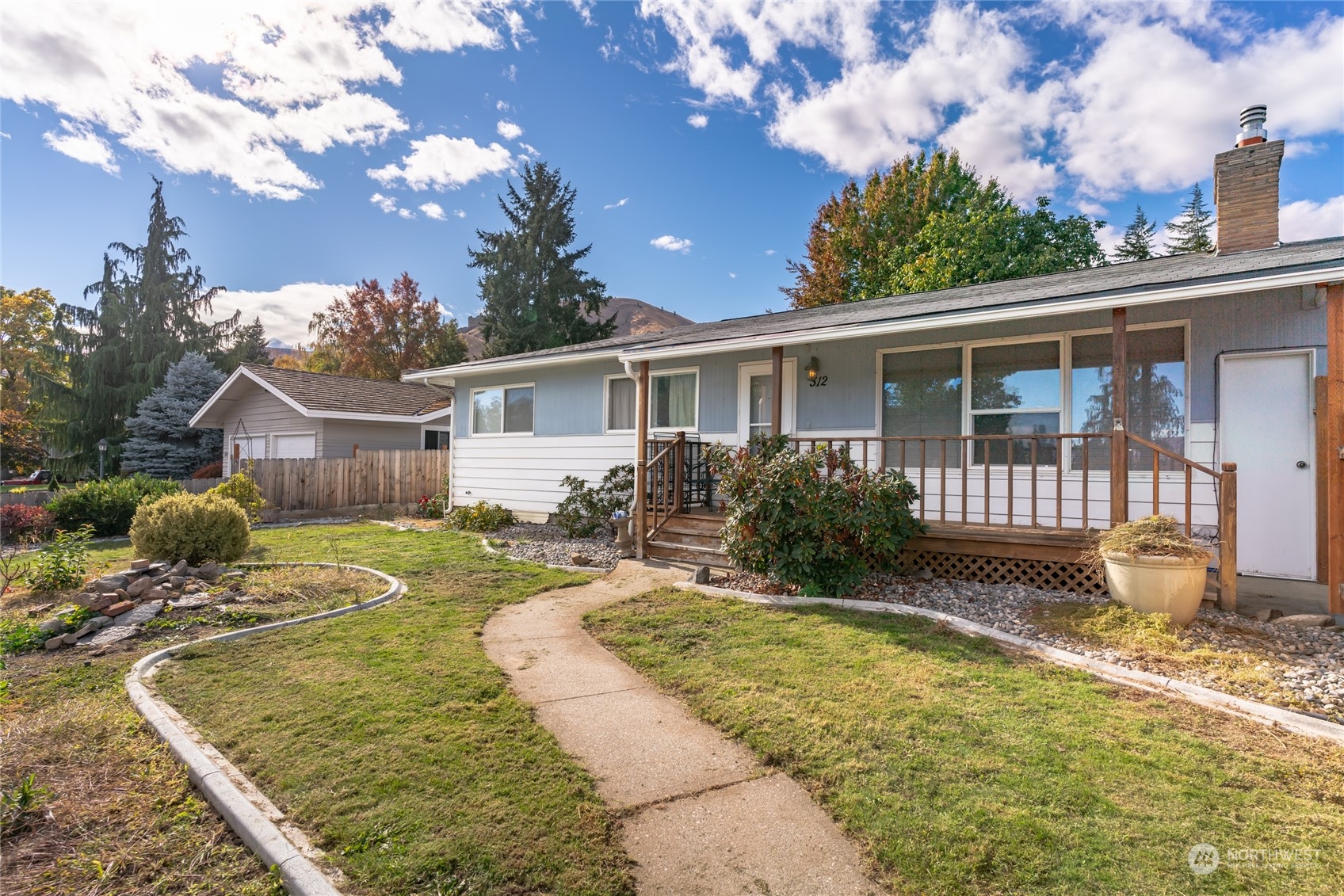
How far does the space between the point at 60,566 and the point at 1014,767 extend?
8450 millimetres

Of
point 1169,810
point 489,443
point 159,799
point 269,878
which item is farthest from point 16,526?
point 1169,810

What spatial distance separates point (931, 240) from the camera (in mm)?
20891

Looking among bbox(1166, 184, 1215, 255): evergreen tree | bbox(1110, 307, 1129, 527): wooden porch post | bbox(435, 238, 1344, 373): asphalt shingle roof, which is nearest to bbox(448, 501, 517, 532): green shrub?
bbox(435, 238, 1344, 373): asphalt shingle roof

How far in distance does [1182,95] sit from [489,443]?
1299 cm

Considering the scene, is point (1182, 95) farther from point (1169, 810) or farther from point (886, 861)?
point (886, 861)

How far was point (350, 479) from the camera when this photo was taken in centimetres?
1512

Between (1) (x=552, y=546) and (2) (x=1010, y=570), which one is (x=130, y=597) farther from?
(2) (x=1010, y=570)

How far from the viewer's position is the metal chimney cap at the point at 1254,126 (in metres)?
7.51

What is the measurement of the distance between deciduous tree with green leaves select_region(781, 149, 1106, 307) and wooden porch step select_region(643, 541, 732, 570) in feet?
50.5

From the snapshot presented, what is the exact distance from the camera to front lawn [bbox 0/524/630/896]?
2.15 meters

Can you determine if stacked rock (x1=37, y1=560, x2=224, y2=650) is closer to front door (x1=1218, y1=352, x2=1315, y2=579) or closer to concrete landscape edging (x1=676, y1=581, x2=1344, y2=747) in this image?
concrete landscape edging (x1=676, y1=581, x2=1344, y2=747)

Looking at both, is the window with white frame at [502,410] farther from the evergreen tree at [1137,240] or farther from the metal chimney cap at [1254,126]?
the evergreen tree at [1137,240]

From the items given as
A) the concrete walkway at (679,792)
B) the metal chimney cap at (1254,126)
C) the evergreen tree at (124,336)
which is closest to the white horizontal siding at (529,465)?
the concrete walkway at (679,792)

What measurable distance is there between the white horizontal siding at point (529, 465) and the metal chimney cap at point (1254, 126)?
29.6ft
